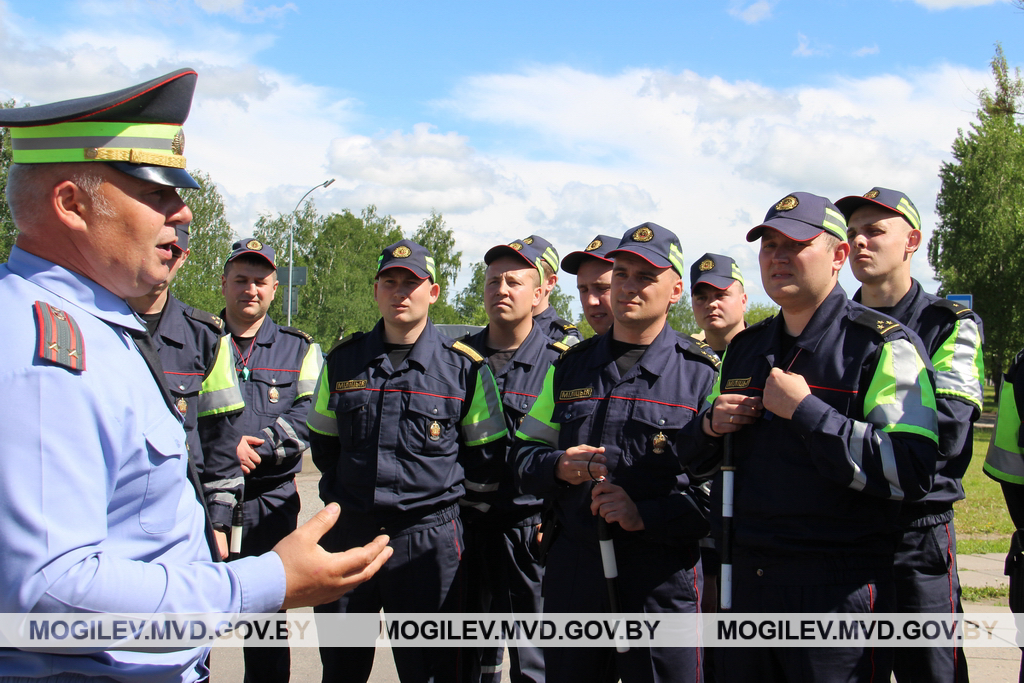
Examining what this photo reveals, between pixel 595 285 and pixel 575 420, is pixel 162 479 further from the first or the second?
pixel 595 285

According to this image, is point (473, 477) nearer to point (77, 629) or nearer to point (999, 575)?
point (77, 629)

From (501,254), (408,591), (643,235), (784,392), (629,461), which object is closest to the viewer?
(784,392)

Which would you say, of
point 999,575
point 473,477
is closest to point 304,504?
point 473,477

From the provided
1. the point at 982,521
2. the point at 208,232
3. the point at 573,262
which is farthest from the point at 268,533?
the point at 208,232

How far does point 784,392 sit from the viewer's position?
2.68 meters

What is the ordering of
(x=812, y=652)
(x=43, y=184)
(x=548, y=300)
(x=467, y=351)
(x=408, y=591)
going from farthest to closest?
(x=548, y=300) → (x=467, y=351) → (x=408, y=591) → (x=812, y=652) → (x=43, y=184)

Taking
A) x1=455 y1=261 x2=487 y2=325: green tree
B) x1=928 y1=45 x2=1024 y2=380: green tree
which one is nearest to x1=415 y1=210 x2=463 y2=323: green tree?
x1=455 y1=261 x2=487 y2=325: green tree

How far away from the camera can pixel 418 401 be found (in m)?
4.01

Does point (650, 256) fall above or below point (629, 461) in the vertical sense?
above

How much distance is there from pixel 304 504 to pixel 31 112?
8644 mm

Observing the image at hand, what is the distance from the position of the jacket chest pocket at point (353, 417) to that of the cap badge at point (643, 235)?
5.39 ft

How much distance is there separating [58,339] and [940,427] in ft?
10.7

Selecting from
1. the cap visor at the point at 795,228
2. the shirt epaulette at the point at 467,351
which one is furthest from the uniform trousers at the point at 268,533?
the cap visor at the point at 795,228

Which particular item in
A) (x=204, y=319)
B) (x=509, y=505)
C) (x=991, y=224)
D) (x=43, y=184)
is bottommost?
(x=509, y=505)
